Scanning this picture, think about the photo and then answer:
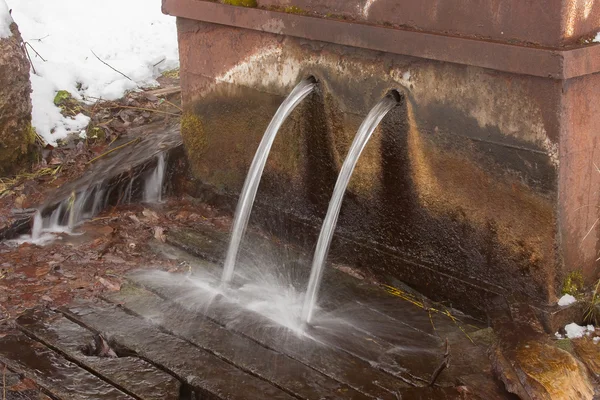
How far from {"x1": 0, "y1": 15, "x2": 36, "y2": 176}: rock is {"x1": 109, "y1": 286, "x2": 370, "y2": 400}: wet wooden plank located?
2248 mm

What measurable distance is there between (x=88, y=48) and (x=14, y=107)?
2.55 metres

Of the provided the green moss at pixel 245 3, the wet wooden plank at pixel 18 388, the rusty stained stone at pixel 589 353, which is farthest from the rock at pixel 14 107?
the rusty stained stone at pixel 589 353

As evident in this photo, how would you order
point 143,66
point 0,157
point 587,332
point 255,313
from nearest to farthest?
1. point 587,332
2. point 255,313
3. point 0,157
4. point 143,66

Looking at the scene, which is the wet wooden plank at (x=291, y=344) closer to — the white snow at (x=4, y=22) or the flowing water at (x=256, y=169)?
the flowing water at (x=256, y=169)

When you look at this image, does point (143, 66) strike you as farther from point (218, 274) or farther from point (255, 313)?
point (255, 313)

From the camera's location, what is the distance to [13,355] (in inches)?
198

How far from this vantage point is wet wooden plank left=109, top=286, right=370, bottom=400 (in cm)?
471

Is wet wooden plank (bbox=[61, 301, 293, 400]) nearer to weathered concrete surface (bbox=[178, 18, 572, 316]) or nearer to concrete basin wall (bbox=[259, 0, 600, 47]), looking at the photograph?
weathered concrete surface (bbox=[178, 18, 572, 316])

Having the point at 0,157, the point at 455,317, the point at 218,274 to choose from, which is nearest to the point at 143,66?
the point at 0,157

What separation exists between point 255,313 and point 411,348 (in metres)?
1.05

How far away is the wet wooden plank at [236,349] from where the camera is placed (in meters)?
4.71

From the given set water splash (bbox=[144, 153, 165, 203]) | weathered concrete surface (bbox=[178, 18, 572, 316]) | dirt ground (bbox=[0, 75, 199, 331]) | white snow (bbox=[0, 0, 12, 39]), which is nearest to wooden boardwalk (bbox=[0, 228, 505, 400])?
dirt ground (bbox=[0, 75, 199, 331])

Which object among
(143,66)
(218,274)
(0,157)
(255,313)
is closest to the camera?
(255,313)

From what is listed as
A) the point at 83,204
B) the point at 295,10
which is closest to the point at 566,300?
the point at 295,10
